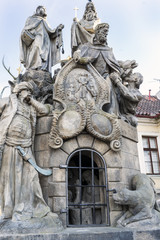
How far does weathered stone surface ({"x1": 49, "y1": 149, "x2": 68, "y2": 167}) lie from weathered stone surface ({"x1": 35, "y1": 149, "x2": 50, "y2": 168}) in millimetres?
76

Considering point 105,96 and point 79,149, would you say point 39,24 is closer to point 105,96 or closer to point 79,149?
point 105,96

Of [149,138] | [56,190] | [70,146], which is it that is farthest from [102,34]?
[149,138]

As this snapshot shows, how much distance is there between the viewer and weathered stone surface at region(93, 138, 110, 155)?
198 inches

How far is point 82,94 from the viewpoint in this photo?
17.4 ft

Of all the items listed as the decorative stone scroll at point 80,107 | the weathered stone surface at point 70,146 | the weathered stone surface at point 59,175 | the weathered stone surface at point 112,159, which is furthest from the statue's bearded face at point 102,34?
the weathered stone surface at point 59,175

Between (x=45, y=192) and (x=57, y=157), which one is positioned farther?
(x=57, y=157)

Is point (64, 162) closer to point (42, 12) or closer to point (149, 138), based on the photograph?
point (42, 12)

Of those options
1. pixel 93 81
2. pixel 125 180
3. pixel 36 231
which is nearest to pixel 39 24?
pixel 93 81

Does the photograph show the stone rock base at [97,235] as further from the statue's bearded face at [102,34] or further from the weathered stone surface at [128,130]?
the statue's bearded face at [102,34]

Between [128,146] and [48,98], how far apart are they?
2144 mm

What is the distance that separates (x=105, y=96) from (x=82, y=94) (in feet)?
1.76

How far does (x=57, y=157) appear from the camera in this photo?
4805mm

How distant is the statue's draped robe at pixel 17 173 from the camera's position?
13.4 feet

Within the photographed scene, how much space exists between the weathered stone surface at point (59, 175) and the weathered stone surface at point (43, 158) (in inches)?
7.8
